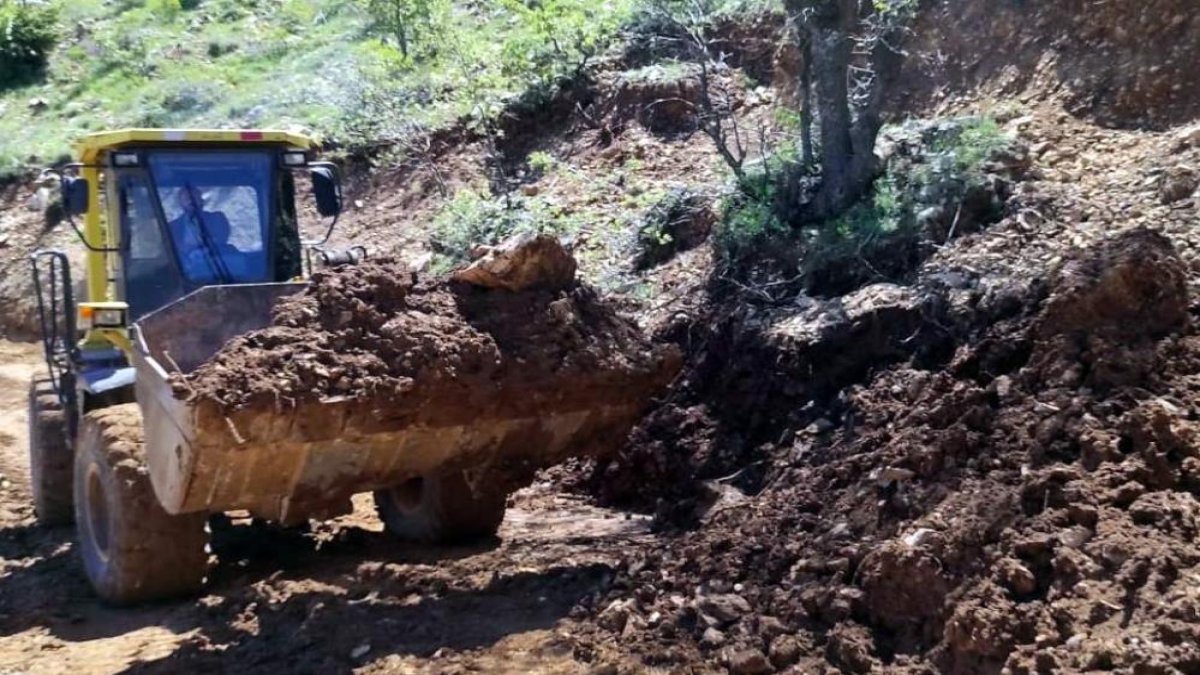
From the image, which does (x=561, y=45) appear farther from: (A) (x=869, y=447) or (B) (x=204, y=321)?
(A) (x=869, y=447)

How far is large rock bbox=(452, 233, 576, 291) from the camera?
269 inches

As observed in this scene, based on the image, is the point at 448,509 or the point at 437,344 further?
the point at 448,509

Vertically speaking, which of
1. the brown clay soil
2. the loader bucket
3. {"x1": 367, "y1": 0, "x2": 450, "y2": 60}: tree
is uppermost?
{"x1": 367, "y1": 0, "x2": 450, "y2": 60}: tree

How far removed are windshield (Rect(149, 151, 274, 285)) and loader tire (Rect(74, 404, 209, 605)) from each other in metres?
1.08

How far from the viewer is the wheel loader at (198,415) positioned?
6195mm

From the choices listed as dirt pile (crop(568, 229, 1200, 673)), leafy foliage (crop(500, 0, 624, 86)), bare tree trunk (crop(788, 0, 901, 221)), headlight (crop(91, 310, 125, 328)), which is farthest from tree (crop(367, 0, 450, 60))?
dirt pile (crop(568, 229, 1200, 673))

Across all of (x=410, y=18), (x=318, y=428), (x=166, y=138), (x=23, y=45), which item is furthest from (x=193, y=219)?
(x=23, y=45)

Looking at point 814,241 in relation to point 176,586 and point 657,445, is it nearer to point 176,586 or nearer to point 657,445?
point 657,445

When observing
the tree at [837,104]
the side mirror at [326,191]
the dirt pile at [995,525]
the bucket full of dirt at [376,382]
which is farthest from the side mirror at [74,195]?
the tree at [837,104]

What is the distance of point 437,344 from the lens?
6.43 m

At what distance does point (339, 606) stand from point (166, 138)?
116 inches

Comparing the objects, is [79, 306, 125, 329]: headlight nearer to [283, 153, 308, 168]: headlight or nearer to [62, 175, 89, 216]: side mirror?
[62, 175, 89, 216]: side mirror

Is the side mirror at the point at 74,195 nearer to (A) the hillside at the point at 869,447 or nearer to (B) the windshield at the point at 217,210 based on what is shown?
(B) the windshield at the point at 217,210

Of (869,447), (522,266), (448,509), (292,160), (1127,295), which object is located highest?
(292,160)
